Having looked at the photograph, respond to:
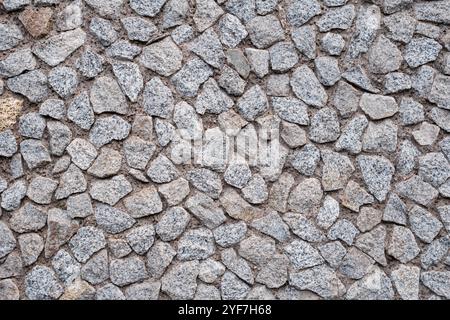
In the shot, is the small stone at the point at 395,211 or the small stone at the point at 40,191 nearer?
the small stone at the point at 40,191

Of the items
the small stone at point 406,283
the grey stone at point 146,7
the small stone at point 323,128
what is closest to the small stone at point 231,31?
the grey stone at point 146,7

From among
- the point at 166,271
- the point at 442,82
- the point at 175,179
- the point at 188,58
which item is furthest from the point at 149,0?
the point at 442,82

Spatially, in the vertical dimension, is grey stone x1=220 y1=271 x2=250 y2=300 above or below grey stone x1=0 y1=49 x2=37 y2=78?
below

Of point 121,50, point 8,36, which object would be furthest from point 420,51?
point 8,36

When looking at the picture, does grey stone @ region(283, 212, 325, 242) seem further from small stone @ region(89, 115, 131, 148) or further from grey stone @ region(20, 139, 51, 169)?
grey stone @ region(20, 139, 51, 169)

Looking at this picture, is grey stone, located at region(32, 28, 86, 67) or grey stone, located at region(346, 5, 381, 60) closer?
grey stone, located at region(32, 28, 86, 67)

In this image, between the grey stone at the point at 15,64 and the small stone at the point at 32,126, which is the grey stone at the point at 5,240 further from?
the grey stone at the point at 15,64

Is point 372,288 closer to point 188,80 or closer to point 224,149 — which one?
point 224,149

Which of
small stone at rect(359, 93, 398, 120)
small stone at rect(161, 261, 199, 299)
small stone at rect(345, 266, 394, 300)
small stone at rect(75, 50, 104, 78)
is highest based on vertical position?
small stone at rect(75, 50, 104, 78)

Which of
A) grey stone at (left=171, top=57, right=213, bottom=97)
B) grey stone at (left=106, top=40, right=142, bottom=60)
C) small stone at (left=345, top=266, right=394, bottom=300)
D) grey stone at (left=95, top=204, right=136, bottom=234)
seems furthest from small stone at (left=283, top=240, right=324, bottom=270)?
grey stone at (left=106, top=40, right=142, bottom=60)
